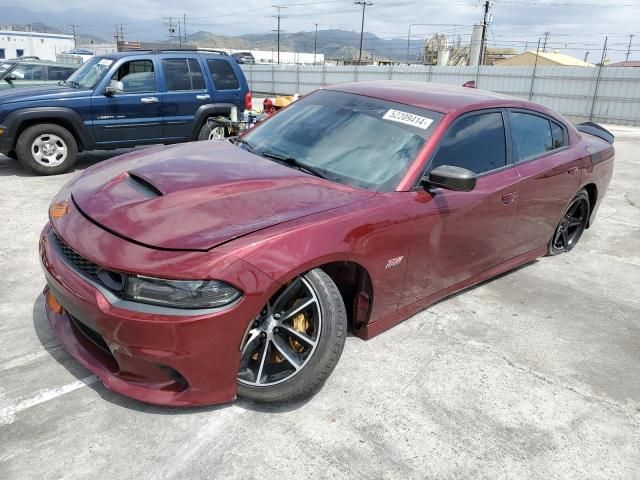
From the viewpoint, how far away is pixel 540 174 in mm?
3945

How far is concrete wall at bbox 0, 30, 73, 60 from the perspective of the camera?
5138 cm

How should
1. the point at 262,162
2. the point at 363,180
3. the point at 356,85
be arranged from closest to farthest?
the point at 363,180 < the point at 262,162 < the point at 356,85

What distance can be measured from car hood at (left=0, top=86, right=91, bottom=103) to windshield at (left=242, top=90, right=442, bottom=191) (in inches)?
187

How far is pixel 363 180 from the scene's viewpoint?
118 inches

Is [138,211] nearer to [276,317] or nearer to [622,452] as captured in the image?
[276,317]

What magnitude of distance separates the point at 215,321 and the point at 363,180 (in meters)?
1.28

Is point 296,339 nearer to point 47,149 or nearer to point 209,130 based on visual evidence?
point 47,149

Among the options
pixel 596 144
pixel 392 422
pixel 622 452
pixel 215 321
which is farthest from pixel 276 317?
pixel 596 144

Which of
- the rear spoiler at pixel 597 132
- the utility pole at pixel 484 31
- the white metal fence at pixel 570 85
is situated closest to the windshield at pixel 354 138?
the rear spoiler at pixel 597 132

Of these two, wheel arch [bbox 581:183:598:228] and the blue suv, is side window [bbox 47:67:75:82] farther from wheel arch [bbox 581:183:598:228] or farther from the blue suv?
wheel arch [bbox 581:183:598:228]

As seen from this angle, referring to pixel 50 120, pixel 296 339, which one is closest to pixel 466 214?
pixel 296 339

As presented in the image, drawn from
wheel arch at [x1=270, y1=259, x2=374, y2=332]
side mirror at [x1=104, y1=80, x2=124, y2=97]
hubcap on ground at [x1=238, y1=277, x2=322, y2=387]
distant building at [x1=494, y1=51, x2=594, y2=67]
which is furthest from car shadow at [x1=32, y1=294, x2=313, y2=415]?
distant building at [x1=494, y1=51, x2=594, y2=67]

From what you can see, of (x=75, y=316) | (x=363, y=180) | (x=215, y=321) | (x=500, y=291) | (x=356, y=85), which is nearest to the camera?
(x=215, y=321)

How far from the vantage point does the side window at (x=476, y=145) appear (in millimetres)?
3248
